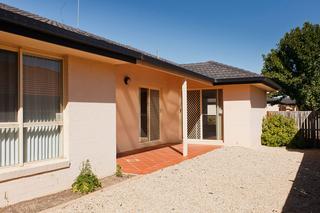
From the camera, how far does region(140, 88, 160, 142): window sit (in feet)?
43.7

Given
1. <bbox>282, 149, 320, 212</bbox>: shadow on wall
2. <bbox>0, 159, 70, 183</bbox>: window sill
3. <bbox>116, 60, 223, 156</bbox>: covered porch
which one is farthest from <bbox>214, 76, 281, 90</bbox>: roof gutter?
<bbox>0, 159, 70, 183</bbox>: window sill

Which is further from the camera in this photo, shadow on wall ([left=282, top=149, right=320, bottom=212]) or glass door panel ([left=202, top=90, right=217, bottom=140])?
glass door panel ([left=202, top=90, right=217, bottom=140])

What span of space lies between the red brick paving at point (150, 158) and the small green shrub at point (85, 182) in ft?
5.31

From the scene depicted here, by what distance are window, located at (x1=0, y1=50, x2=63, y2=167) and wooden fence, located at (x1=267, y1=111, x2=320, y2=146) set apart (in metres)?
13.5

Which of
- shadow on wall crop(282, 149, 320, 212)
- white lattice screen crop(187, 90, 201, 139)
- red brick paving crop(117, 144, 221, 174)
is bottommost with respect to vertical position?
shadow on wall crop(282, 149, 320, 212)

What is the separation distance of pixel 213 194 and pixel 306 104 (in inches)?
901

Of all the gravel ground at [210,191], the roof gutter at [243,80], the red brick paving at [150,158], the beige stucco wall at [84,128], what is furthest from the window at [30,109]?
the roof gutter at [243,80]

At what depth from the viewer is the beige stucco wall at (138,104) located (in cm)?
1173

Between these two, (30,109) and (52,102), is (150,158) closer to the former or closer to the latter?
(52,102)

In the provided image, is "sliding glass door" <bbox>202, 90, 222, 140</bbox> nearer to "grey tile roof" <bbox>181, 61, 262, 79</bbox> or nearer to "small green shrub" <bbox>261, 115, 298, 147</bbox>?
"grey tile roof" <bbox>181, 61, 262, 79</bbox>

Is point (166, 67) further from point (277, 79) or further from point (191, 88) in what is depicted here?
point (277, 79)

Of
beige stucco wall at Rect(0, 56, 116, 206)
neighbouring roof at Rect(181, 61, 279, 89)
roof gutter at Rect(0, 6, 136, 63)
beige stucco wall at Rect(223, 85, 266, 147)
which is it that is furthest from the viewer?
beige stucco wall at Rect(223, 85, 266, 147)

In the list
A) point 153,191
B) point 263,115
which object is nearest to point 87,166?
point 153,191

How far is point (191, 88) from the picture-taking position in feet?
50.1
